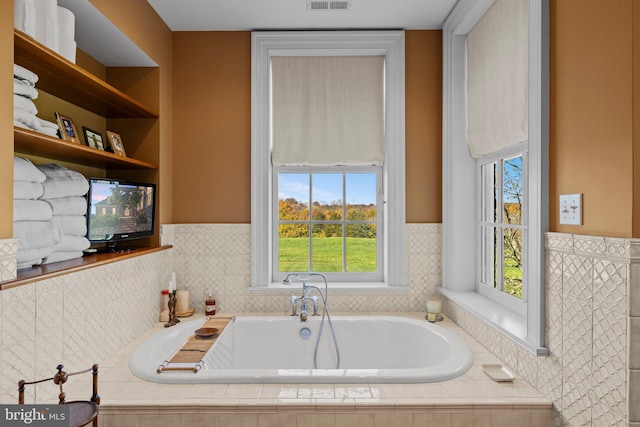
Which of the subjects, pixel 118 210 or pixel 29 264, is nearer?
pixel 29 264

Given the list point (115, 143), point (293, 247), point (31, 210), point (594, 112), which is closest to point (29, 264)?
point (31, 210)

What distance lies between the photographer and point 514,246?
215 centimetres

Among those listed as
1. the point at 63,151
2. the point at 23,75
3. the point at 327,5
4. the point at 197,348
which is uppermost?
the point at 327,5

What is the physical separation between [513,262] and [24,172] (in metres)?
2.42

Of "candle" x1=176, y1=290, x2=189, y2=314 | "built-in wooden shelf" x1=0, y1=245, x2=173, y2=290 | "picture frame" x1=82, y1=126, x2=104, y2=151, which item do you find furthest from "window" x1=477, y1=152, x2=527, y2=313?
"picture frame" x1=82, y1=126, x2=104, y2=151

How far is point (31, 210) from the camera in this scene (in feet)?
4.91

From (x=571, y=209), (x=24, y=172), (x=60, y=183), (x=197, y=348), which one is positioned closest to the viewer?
(x=571, y=209)

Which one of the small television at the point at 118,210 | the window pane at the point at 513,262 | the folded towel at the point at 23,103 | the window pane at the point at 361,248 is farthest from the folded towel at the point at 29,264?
the window pane at the point at 513,262

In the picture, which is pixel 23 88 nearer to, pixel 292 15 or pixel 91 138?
pixel 91 138

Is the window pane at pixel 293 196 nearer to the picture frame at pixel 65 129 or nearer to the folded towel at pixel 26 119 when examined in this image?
the picture frame at pixel 65 129

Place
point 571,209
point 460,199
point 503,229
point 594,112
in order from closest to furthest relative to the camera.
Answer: point 594,112 → point 571,209 → point 503,229 → point 460,199

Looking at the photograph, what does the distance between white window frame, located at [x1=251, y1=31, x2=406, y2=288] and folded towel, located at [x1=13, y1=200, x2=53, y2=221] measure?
127 centimetres

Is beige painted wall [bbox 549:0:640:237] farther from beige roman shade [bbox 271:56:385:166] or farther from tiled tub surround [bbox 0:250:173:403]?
tiled tub surround [bbox 0:250:173:403]

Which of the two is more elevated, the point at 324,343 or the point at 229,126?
the point at 229,126
